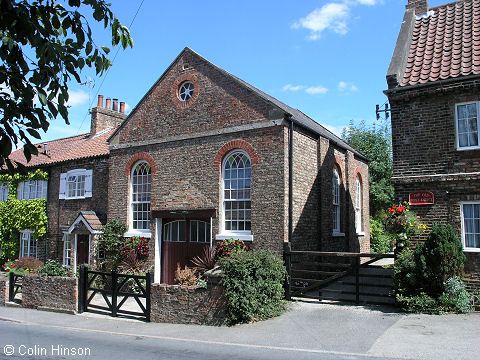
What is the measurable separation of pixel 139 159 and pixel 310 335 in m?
11.1

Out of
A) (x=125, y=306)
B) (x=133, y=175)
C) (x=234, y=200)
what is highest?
(x=133, y=175)

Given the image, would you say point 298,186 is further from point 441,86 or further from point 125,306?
point 125,306

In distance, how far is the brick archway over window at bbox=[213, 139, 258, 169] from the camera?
1408 cm

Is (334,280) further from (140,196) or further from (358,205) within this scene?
(358,205)

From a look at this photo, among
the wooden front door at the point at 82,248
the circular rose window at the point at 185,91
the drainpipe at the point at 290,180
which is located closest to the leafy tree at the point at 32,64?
the drainpipe at the point at 290,180

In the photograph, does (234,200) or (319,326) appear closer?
(319,326)

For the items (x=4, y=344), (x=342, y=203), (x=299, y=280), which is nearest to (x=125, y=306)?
(x=4, y=344)

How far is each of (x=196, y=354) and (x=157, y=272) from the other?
852 cm

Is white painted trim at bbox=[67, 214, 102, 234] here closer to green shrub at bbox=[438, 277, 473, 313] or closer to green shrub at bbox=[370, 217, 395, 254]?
green shrub at bbox=[438, 277, 473, 313]

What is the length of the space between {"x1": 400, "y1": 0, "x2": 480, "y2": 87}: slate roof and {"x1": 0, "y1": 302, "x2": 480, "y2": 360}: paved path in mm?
6535

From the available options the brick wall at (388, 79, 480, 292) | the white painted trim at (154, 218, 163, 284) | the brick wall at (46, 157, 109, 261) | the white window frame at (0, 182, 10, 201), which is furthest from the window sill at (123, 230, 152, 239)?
the white window frame at (0, 182, 10, 201)

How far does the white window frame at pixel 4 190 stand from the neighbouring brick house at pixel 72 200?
1.25 meters

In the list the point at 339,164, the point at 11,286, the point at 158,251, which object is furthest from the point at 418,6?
the point at 11,286

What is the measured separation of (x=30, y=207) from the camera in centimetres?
2225
